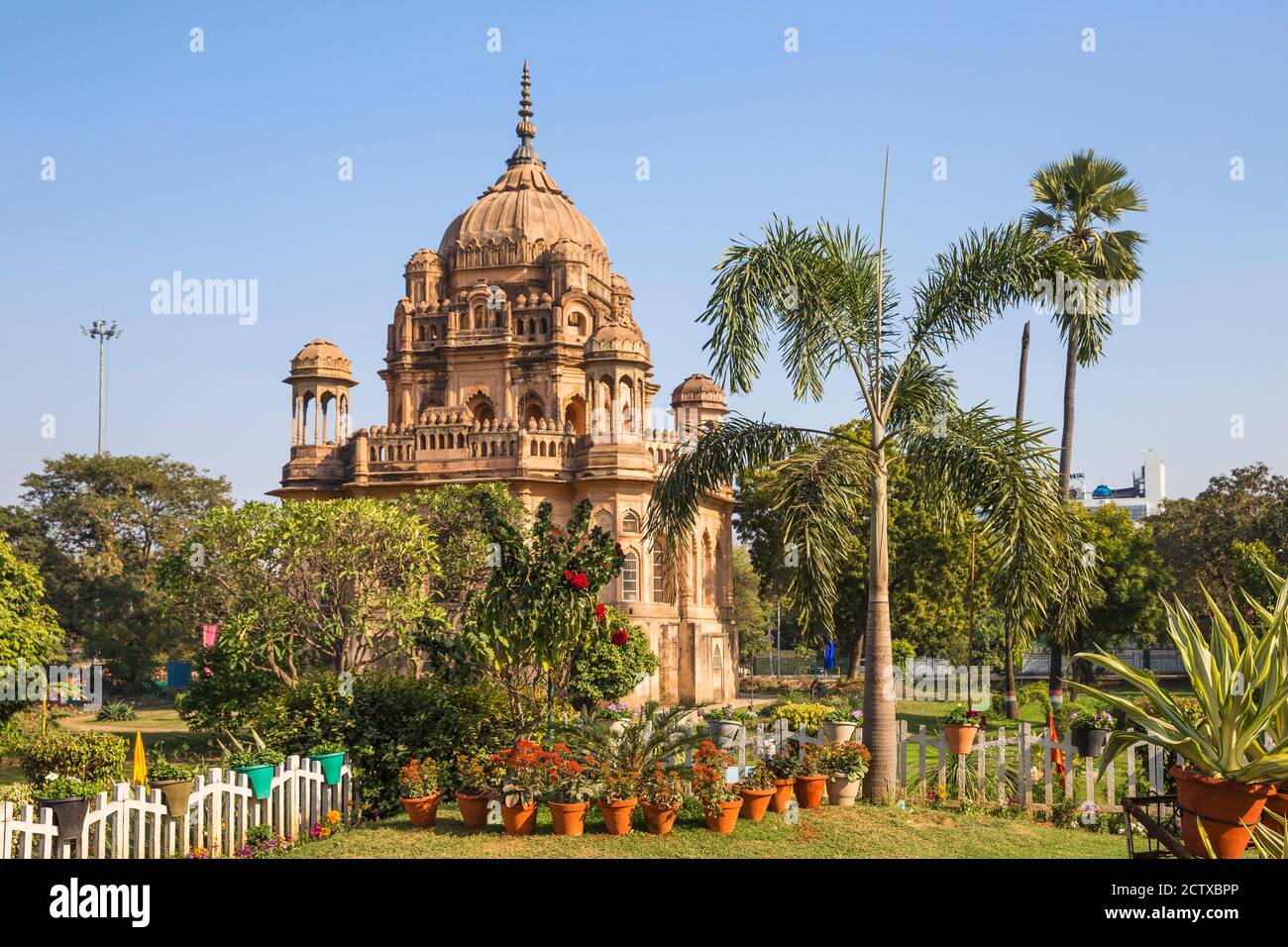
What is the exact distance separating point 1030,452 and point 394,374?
30.2 m

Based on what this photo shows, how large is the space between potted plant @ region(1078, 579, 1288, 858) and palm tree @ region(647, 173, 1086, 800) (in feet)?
14.5

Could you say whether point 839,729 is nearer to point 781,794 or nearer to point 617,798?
point 781,794

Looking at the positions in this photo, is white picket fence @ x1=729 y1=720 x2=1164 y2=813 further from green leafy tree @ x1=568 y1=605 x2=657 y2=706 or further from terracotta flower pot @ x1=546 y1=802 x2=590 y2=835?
green leafy tree @ x1=568 y1=605 x2=657 y2=706

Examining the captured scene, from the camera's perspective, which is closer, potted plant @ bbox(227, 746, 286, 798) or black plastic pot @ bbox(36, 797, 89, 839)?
black plastic pot @ bbox(36, 797, 89, 839)

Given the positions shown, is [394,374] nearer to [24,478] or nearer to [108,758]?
[24,478]

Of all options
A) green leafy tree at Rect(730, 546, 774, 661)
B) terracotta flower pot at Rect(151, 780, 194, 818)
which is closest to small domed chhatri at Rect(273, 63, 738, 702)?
terracotta flower pot at Rect(151, 780, 194, 818)

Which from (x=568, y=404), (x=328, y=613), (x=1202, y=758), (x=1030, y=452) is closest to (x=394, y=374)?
(x=568, y=404)

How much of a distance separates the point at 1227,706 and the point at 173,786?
8775 millimetres

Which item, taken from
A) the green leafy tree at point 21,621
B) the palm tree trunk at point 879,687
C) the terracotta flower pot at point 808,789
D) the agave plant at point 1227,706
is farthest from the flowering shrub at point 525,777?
the green leafy tree at point 21,621

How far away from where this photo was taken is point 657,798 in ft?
34.9

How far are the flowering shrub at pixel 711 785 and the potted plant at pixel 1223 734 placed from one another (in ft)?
12.6

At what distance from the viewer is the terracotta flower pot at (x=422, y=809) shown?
11172 mm

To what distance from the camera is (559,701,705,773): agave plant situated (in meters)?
10.8
